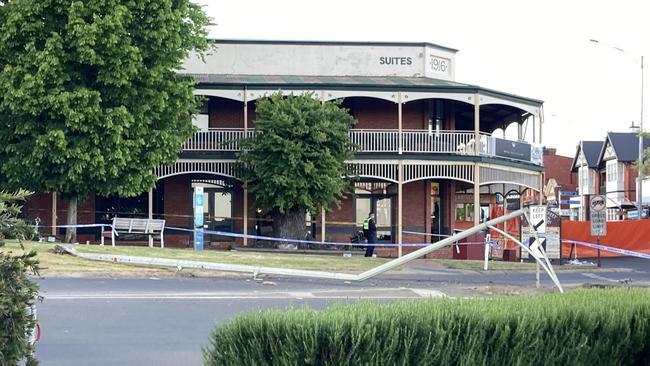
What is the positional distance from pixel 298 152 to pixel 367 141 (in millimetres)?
4705

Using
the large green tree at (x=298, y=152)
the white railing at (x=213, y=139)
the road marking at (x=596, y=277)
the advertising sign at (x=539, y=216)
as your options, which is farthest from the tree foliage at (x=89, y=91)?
the road marking at (x=596, y=277)

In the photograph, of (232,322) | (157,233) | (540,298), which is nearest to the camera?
(232,322)

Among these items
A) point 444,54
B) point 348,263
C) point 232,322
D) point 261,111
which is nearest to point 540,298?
point 232,322

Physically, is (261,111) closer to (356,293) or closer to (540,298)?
(356,293)

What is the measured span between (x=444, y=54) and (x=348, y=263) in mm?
14731

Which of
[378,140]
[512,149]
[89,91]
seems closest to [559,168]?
[512,149]

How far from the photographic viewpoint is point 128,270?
20.4m

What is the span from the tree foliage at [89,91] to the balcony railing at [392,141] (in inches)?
211

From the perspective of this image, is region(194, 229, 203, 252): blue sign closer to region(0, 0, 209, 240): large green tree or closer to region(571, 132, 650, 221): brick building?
region(0, 0, 209, 240): large green tree

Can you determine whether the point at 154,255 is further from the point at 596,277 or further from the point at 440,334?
the point at 440,334

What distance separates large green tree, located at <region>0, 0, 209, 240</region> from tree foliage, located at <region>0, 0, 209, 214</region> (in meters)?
0.03

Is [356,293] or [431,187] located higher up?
[431,187]

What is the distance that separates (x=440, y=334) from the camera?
6.23 metres

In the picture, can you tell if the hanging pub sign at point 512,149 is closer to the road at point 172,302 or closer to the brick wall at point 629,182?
the road at point 172,302
